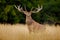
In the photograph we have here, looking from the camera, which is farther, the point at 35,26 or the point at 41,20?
the point at 41,20

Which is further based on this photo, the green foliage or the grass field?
the green foliage

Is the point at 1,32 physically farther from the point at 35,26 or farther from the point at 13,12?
the point at 13,12

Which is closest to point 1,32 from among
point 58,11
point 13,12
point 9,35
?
point 9,35

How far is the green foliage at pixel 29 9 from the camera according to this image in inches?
372

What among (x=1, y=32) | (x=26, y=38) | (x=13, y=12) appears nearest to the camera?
(x=26, y=38)

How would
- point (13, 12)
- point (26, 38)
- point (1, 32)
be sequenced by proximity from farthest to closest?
point (13, 12), point (1, 32), point (26, 38)

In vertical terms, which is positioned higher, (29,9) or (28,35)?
(29,9)

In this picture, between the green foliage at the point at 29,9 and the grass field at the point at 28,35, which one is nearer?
the grass field at the point at 28,35

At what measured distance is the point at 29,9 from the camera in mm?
9531

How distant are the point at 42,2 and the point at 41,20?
644 mm

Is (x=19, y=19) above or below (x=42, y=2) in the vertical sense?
below

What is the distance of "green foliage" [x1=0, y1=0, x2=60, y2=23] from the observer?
9.44 meters

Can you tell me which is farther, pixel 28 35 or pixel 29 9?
pixel 29 9

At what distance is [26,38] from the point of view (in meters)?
5.50
